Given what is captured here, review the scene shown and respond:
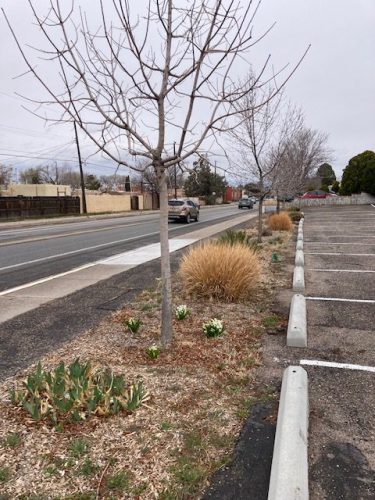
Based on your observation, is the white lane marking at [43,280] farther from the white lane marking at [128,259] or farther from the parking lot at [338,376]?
the parking lot at [338,376]

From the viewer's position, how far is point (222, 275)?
620 cm

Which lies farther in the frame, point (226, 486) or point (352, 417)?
point (352, 417)

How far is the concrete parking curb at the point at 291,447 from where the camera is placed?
2.16 metres

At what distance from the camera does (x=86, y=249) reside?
13.4 metres

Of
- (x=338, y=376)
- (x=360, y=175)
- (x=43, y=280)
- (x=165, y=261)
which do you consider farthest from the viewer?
(x=360, y=175)

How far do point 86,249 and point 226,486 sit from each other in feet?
38.2

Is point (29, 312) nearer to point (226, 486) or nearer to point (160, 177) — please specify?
point (160, 177)

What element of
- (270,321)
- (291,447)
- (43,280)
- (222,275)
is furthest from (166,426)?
(43,280)

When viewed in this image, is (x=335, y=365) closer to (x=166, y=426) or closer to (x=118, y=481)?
(x=166, y=426)

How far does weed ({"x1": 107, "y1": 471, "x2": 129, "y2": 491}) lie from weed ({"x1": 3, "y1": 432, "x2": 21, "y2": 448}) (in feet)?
2.31

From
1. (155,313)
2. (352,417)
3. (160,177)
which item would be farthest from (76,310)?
(352,417)

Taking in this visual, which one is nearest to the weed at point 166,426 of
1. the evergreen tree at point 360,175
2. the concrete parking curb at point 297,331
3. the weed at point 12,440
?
the weed at point 12,440

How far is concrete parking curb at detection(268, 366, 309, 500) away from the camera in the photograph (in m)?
2.16

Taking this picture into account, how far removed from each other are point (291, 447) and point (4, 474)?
Result: 65.7 inches
